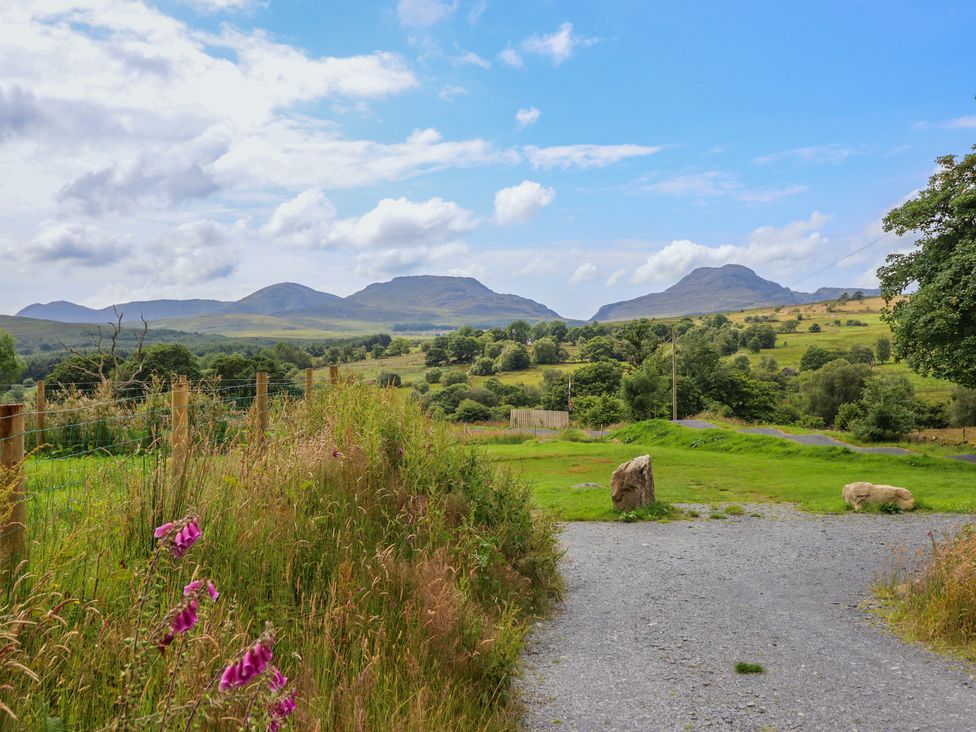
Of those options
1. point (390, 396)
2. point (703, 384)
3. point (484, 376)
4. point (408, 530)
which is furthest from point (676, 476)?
point (484, 376)

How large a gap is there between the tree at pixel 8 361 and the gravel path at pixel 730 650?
65980mm

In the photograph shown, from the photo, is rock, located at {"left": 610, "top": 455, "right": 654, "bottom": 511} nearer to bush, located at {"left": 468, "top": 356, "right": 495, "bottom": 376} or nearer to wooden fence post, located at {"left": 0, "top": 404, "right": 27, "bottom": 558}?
wooden fence post, located at {"left": 0, "top": 404, "right": 27, "bottom": 558}

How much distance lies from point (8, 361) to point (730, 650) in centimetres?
7117

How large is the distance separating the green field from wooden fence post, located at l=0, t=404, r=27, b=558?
5.44 m

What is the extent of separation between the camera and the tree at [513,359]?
4198 inches

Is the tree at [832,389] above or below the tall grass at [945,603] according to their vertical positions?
below

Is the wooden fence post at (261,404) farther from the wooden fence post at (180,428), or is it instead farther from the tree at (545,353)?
the tree at (545,353)

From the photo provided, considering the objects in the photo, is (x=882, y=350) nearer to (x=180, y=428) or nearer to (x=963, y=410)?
(x=963, y=410)

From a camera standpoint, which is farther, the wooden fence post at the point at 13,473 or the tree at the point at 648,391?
the tree at the point at 648,391

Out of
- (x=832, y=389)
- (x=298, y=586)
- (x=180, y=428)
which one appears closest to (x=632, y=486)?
(x=298, y=586)

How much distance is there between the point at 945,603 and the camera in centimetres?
641

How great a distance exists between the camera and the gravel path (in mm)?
4914

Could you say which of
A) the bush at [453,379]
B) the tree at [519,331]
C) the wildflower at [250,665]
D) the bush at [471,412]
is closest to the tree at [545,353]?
the tree at [519,331]

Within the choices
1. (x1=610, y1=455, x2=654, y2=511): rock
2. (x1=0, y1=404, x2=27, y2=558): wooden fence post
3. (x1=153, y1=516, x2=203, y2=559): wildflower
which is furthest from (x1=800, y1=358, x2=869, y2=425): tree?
(x1=153, y1=516, x2=203, y2=559): wildflower
